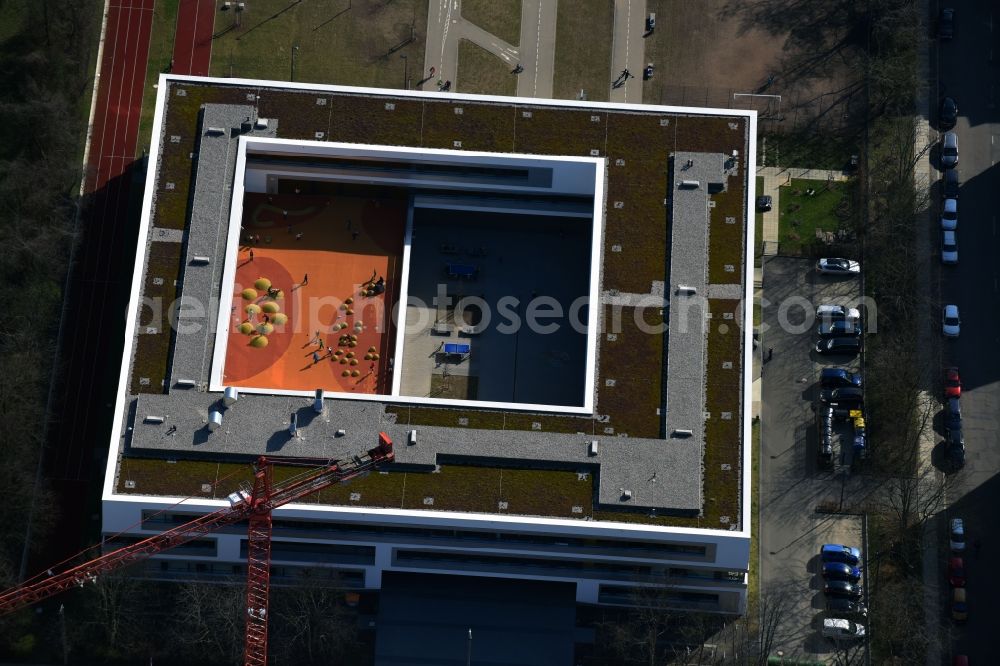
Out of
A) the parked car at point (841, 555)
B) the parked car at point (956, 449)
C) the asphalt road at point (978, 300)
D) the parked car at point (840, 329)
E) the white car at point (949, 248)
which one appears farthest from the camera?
the white car at point (949, 248)

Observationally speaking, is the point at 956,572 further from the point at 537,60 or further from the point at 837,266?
the point at 537,60

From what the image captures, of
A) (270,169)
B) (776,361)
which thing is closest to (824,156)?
(776,361)

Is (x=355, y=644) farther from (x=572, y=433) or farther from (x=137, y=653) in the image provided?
(x=572, y=433)

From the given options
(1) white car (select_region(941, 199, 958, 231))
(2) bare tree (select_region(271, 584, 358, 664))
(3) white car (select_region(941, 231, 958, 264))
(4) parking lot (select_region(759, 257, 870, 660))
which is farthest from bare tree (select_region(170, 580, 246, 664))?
(1) white car (select_region(941, 199, 958, 231))

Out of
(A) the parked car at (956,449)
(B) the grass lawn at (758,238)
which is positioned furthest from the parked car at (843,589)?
(B) the grass lawn at (758,238)

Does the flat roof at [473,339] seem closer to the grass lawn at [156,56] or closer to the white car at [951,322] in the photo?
the grass lawn at [156,56]

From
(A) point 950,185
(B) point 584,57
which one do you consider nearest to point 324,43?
(B) point 584,57

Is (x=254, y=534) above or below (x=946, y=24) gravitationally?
below
